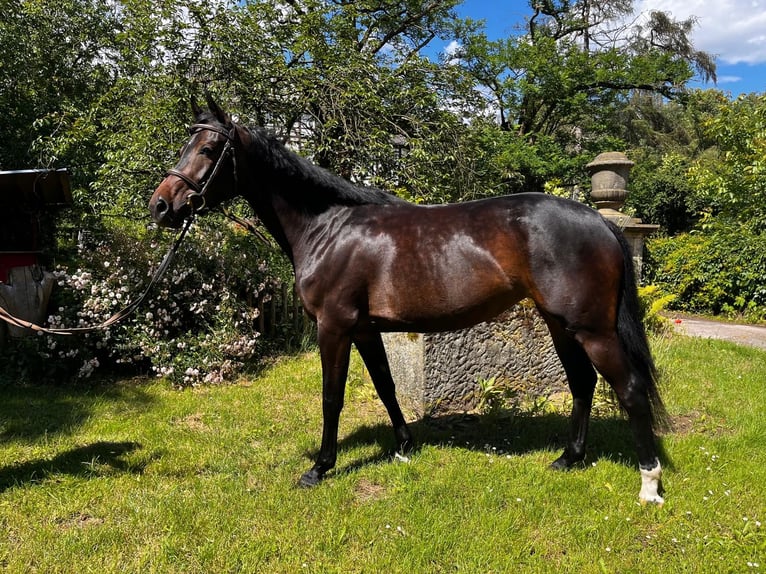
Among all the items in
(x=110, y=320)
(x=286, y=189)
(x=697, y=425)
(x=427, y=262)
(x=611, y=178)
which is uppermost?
(x=611, y=178)

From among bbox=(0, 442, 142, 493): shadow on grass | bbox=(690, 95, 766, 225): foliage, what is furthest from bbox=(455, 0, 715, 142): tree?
bbox=(0, 442, 142, 493): shadow on grass

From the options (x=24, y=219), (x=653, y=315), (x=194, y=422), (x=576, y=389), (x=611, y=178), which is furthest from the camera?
(x=611, y=178)

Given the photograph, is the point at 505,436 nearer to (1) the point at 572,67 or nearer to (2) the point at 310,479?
(2) the point at 310,479

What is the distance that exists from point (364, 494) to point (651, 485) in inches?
65.6

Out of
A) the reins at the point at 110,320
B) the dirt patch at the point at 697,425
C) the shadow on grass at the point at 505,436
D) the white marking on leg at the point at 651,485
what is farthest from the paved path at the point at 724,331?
the reins at the point at 110,320

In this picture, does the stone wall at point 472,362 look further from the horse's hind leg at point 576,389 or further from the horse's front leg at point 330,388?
the horse's front leg at point 330,388

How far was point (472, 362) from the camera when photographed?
432 centimetres

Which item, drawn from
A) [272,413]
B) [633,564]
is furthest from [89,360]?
[633,564]

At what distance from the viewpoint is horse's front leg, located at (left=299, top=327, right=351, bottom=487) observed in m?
2.96

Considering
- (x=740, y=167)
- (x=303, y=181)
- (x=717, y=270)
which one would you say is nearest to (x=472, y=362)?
(x=303, y=181)

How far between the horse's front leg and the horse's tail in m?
1.62

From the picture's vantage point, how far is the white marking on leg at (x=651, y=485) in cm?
273

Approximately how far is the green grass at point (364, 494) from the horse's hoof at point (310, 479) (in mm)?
73

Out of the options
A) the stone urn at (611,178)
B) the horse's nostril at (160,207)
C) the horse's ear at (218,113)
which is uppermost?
the stone urn at (611,178)
